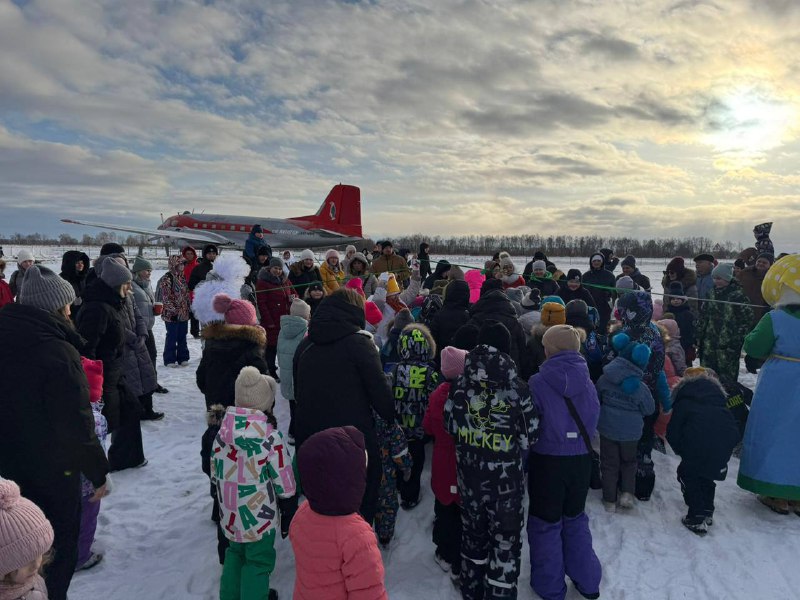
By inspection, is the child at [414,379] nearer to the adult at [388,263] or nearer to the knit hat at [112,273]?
the knit hat at [112,273]

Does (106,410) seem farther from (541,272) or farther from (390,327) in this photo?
(541,272)

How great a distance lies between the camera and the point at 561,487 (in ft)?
9.54

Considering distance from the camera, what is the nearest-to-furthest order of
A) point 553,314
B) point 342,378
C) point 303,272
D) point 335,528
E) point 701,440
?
point 335,528 < point 342,378 < point 701,440 < point 553,314 < point 303,272

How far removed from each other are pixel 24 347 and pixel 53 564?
1.21 meters

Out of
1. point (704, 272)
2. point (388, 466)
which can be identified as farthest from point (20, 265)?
point (704, 272)

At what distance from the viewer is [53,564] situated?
2441 millimetres

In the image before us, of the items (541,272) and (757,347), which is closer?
(757,347)

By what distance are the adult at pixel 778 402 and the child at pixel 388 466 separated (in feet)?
9.69

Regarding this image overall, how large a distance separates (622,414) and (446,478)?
1564 mm

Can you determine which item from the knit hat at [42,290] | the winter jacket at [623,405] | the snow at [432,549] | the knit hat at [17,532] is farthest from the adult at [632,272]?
the knit hat at [17,532]

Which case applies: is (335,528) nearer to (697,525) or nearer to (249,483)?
(249,483)

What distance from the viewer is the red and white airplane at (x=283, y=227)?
96.6 feet

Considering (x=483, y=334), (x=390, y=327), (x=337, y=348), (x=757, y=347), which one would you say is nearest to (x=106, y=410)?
(x=337, y=348)

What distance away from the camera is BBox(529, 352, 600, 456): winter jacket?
291 centimetres
